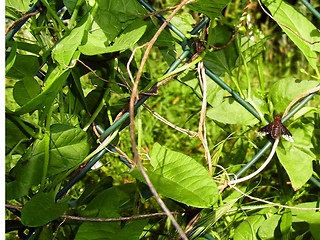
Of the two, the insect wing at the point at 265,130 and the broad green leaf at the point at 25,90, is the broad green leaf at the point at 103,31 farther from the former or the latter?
the insect wing at the point at 265,130

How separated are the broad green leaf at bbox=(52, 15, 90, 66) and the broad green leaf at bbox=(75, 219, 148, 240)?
0.96 ft

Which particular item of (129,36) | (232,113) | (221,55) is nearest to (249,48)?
(221,55)

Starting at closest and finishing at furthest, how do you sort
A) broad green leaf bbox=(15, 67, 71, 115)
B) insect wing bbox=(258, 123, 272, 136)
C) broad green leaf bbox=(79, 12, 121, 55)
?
broad green leaf bbox=(15, 67, 71, 115), broad green leaf bbox=(79, 12, 121, 55), insect wing bbox=(258, 123, 272, 136)

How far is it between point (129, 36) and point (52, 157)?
9.8 inches

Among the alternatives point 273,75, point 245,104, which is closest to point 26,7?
point 245,104

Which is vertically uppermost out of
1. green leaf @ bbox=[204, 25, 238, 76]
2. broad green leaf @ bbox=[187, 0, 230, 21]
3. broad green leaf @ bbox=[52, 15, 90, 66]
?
broad green leaf @ bbox=[187, 0, 230, 21]

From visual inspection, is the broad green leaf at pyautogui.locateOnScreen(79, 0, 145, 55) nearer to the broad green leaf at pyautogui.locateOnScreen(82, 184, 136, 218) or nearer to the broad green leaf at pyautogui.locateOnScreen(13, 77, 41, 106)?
the broad green leaf at pyautogui.locateOnScreen(13, 77, 41, 106)

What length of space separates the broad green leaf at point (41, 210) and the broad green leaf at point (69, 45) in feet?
0.76

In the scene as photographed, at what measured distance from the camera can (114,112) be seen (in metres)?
0.85

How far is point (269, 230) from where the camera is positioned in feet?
2.96

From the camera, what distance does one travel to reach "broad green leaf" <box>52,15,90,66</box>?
2.28ft

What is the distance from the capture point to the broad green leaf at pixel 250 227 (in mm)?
890

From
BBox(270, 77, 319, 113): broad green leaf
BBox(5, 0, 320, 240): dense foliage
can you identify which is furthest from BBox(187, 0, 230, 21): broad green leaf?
BBox(270, 77, 319, 113): broad green leaf

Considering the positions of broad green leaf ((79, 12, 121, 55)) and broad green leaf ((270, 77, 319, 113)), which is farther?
broad green leaf ((270, 77, 319, 113))
